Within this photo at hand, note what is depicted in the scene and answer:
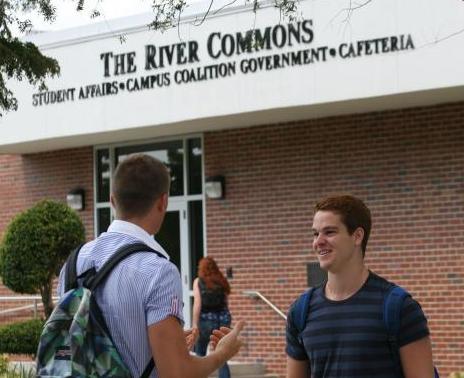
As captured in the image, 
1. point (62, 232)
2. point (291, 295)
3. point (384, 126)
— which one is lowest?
point (291, 295)

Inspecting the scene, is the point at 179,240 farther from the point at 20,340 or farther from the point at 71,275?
the point at 71,275

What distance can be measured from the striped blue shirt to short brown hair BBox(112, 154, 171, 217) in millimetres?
189

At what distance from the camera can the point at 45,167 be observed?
63.3 feet

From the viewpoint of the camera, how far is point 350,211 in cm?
452

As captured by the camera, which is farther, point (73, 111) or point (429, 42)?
point (73, 111)

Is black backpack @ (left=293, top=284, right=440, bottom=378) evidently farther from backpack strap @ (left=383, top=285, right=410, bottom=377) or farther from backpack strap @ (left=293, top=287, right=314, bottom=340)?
backpack strap @ (left=293, top=287, right=314, bottom=340)

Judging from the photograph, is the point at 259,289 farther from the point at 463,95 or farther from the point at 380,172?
the point at 463,95

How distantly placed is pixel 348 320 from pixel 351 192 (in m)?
11.3

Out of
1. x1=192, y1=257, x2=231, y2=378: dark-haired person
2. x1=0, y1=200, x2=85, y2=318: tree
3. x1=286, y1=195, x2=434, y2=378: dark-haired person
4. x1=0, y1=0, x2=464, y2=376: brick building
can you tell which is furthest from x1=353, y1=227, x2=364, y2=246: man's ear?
x1=0, y1=200, x2=85, y2=318: tree

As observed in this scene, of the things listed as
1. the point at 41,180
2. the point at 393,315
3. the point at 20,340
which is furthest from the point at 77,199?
the point at 393,315

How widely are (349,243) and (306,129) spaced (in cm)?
1173

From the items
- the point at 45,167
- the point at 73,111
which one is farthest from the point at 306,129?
the point at 45,167

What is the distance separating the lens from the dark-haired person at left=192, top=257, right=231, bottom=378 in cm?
1390

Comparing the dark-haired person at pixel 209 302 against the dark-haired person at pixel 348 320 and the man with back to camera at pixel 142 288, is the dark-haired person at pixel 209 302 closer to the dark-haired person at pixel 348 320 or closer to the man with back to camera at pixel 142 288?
the dark-haired person at pixel 348 320
